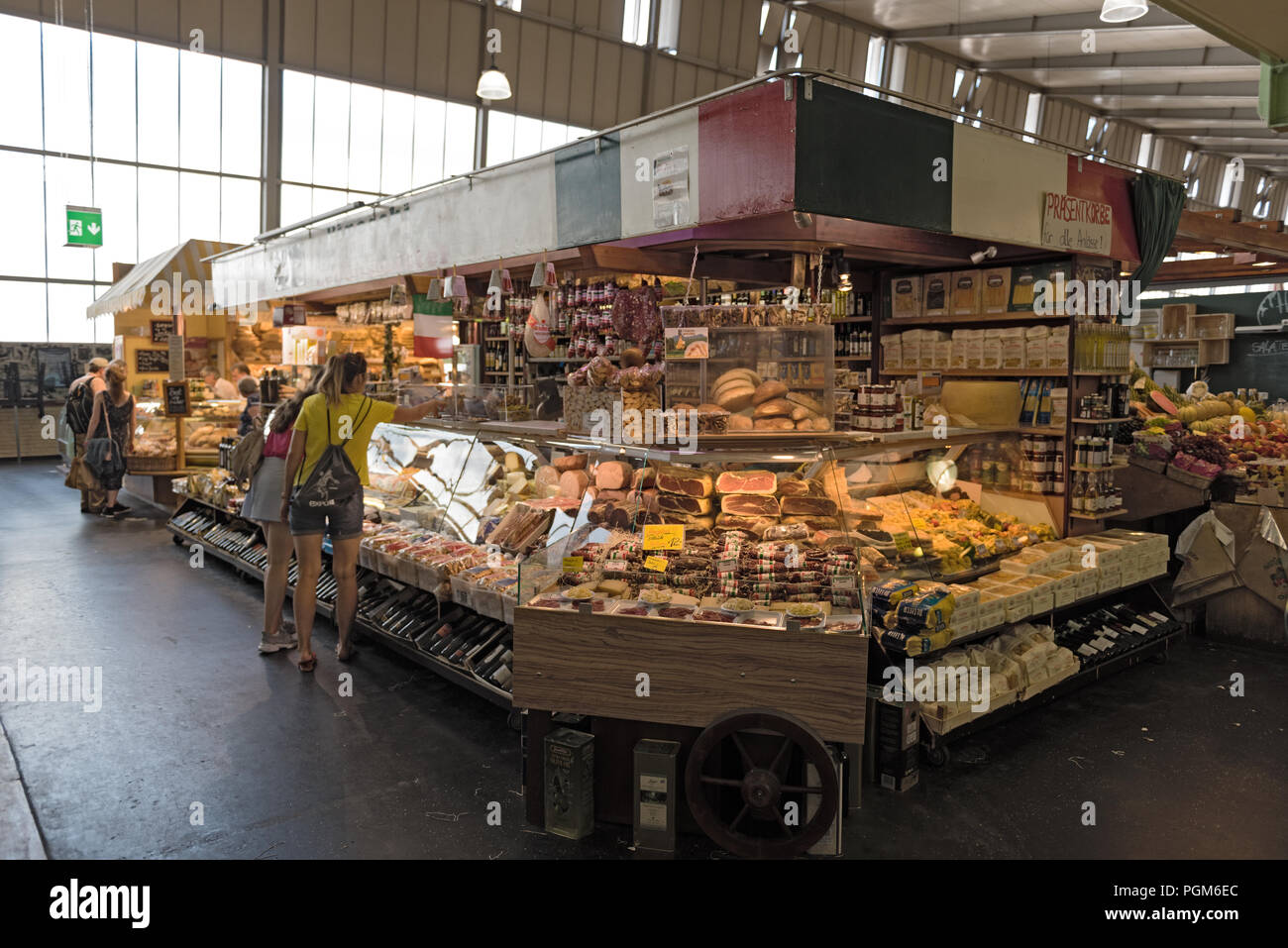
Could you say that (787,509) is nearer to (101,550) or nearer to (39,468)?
(101,550)

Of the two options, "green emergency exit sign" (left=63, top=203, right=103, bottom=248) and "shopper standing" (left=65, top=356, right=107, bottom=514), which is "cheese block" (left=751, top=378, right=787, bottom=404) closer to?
"shopper standing" (left=65, top=356, right=107, bottom=514)

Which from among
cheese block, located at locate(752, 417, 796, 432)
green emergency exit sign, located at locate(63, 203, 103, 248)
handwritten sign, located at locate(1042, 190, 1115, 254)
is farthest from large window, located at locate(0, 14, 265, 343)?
cheese block, located at locate(752, 417, 796, 432)

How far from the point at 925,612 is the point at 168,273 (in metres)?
12.2

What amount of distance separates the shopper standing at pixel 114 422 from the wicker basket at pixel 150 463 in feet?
0.40

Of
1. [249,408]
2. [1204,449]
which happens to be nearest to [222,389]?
[249,408]

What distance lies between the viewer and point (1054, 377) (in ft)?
21.3

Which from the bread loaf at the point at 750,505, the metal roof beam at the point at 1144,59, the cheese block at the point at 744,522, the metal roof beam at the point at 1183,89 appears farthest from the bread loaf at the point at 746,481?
the metal roof beam at the point at 1183,89

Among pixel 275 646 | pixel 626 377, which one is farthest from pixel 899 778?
pixel 275 646

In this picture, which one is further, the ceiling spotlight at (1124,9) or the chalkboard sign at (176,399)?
the chalkboard sign at (176,399)

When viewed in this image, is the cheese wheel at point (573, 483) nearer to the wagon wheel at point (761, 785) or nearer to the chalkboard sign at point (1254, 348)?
the wagon wheel at point (761, 785)

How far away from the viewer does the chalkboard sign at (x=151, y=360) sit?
1371 centimetres

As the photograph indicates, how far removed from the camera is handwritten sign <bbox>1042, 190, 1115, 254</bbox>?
6094 millimetres
